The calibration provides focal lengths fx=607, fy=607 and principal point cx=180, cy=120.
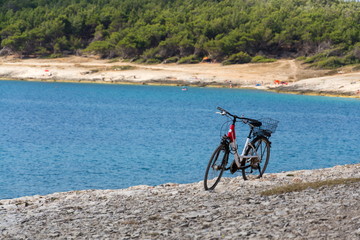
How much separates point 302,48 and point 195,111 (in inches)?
1938

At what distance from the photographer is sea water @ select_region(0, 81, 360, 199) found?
22.1 m

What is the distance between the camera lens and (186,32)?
4151 inches

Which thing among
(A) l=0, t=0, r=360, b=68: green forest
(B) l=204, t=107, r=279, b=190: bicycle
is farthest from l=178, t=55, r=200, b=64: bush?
(B) l=204, t=107, r=279, b=190: bicycle

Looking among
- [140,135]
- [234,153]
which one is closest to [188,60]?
[140,135]

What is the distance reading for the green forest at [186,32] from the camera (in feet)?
323

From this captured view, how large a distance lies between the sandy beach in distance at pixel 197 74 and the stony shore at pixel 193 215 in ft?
206

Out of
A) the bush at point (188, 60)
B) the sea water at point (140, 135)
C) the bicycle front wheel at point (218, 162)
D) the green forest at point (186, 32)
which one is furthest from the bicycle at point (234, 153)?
the bush at point (188, 60)

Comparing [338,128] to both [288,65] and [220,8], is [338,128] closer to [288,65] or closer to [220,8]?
[288,65]

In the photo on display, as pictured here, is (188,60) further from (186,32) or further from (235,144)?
(235,144)

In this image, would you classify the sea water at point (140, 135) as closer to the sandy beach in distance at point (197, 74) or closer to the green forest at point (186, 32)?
the sandy beach in distance at point (197, 74)

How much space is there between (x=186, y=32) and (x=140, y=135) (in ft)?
233

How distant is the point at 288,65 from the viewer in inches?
3625

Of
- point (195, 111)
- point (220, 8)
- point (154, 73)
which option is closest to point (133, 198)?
point (195, 111)

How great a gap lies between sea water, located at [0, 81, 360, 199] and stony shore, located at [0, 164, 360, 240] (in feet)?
24.0
